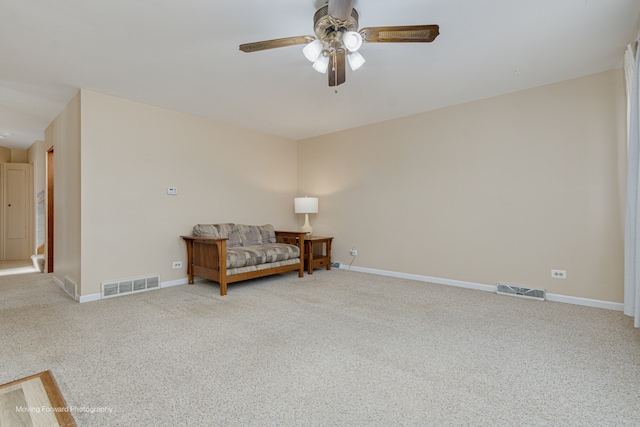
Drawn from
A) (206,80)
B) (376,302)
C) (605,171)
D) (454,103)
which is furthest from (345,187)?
(605,171)

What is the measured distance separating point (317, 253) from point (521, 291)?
3091mm

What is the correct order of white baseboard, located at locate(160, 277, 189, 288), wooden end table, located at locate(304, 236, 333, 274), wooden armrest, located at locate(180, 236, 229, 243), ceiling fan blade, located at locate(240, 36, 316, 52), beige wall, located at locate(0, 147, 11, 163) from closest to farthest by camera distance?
ceiling fan blade, located at locate(240, 36, 316, 52) < wooden armrest, located at locate(180, 236, 229, 243) < white baseboard, located at locate(160, 277, 189, 288) < wooden end table, located at locate(304, 236, 333, 274) < beige wall, located at locate(0, 147, 11, 163)

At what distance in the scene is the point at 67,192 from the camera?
3783 mm

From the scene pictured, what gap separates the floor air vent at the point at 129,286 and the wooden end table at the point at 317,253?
2.13m

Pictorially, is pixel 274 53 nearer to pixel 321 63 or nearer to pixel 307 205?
pixel 321 63

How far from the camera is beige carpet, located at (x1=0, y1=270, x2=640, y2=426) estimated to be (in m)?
1.47

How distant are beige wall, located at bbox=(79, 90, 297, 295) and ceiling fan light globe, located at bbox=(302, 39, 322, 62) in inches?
108

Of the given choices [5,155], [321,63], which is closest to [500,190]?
[321,63]

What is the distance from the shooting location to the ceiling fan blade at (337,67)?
7.58ft

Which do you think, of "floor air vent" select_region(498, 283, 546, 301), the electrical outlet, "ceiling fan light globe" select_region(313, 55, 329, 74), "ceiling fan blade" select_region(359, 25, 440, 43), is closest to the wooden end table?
"floor air vent" select_region(498, 283, 546, 301)

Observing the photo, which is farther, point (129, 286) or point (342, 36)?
point (129, 286)

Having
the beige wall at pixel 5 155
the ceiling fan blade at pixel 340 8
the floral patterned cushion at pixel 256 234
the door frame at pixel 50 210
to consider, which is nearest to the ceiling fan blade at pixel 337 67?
the ceiling fan blade at pixel 340 8

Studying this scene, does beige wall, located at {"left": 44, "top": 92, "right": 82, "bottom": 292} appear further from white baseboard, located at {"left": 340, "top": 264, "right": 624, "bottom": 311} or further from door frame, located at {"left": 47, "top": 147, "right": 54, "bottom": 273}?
white baseboard, located at {"left": 340, "top": 264, "right": 624, "bottom": 311}

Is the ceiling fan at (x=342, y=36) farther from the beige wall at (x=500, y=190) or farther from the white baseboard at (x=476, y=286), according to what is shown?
the white baseboard at (x=476, y=286)
